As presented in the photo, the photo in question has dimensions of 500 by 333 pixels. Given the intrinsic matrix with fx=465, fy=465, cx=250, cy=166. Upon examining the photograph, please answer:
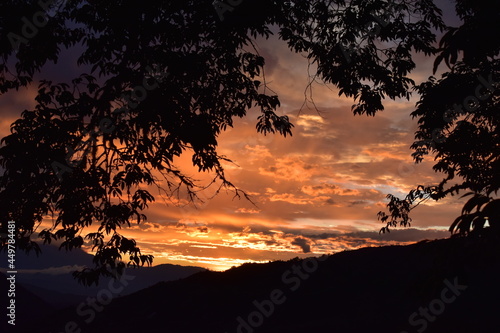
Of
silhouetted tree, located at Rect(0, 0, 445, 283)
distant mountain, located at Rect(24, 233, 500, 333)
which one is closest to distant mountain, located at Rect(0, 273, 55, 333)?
distant mountain, located at Rect(24, 233, 500, 333)

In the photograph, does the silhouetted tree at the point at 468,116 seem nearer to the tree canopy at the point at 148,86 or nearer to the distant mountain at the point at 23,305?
the tree canopy at the point at 148,86

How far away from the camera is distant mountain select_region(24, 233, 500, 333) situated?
56.1 feet

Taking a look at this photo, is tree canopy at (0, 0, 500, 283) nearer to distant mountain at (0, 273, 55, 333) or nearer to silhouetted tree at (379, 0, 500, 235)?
silhouetted tree at (379, 0, 500, 235)

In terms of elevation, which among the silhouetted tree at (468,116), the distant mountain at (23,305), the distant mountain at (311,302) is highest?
the silhouetted tree at (468,116)

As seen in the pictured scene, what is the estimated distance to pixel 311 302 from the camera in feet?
69.6

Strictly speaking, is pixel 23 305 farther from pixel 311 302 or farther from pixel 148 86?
pixel 148 86

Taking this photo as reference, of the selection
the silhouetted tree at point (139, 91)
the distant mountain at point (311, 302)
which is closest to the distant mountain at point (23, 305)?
the distant mountain at point (311, 302)

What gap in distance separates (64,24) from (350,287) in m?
16.7

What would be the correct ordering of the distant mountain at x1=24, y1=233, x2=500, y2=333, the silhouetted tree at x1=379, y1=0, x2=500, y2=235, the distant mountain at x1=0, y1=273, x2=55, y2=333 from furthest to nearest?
the distant mountain at x1=0, y1=273, x2=55, y2=333 → the distant mountain at x1=24, y1=233, x2=500, y2=333 → the silhouetted tree at x1=379, y1=0, x2=500, y2=235

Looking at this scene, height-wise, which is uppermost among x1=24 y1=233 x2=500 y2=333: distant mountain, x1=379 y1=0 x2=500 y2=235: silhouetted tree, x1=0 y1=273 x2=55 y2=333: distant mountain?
x1=379 y1=0 x2=500 y2=235: silhouetted tree

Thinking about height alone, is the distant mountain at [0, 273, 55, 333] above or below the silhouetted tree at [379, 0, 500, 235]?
below

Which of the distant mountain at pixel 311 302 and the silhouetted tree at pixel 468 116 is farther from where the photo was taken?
the distant mountain at pixel 311 302

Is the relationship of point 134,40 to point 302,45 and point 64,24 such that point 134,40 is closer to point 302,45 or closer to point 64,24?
point 64,24

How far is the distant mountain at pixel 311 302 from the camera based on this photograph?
674 inches
